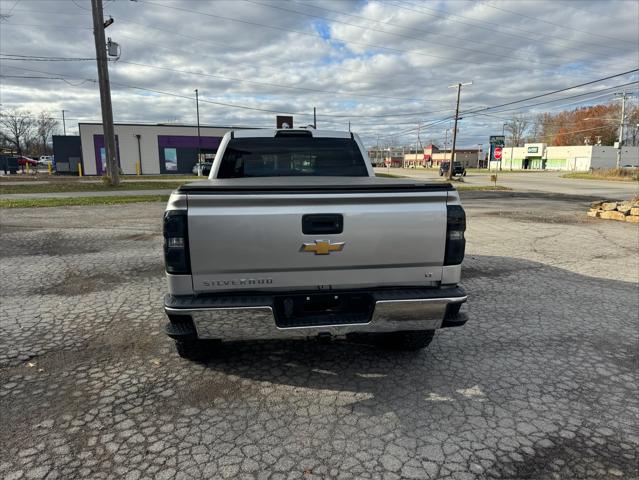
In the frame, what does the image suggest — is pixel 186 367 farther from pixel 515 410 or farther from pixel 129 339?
pixel 515 410

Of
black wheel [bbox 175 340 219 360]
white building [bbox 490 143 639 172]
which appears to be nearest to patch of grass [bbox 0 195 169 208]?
black wheel [bbox 175 340 219 360]

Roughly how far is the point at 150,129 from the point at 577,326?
51411 millimetres

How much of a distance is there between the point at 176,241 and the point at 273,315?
0.77 meters

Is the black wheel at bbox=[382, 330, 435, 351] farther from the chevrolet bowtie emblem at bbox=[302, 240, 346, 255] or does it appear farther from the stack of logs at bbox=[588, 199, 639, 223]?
the stack of logs at bbox=[588, 199, 639, 223]

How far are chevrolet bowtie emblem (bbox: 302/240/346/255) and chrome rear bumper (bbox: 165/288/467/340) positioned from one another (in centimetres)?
41

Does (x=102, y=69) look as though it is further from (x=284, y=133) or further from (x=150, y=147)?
(x=150, y=147)

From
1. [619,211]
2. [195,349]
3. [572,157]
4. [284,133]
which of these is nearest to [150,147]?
[619,211]

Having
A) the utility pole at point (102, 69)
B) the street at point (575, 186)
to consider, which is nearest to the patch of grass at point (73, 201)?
the utility pole at point (102, 69)

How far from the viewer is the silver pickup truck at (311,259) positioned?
278 centimetres

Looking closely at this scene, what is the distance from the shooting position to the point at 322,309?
3021mm

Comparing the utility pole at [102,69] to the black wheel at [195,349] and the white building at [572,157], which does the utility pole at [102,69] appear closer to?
the black wheel at [195,349]

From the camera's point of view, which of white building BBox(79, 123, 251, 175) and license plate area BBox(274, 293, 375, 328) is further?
white building BBox(79, 123, 251, 175)

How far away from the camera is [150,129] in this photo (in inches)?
1941

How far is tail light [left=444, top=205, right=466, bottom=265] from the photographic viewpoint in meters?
3.01
